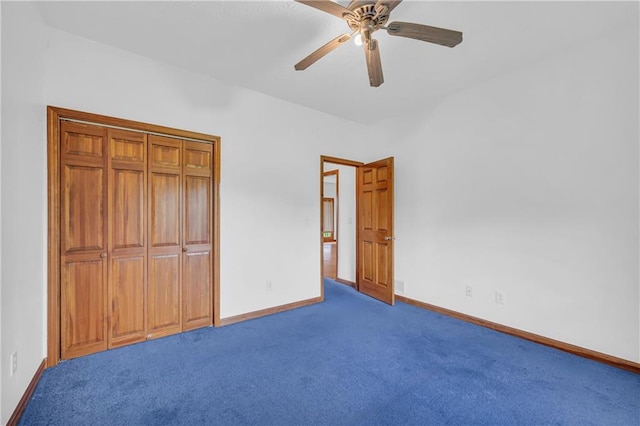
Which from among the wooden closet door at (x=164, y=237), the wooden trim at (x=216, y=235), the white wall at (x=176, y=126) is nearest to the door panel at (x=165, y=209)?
the wooden closet door at (x=164, y=237)

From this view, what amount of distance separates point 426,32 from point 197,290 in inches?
120

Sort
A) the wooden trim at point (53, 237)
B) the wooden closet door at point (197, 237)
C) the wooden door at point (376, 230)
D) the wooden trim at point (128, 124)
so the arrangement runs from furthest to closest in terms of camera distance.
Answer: the wooden door at point (376, 230), the wooden closet door at point (197, 237), the wooden trim at point (128, 124), the wooden trim at point (53, 237)

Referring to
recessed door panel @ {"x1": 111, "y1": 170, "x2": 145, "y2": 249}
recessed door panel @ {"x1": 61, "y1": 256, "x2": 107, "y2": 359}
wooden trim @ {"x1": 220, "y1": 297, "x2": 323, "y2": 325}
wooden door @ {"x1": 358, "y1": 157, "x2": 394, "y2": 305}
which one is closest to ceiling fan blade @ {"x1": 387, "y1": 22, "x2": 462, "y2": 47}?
wooden door @ {"x1": 358, "y1": 157, "x2": 394, "y2": 305}

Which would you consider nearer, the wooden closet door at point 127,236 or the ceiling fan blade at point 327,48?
the ceiling fan blade at point 327,48

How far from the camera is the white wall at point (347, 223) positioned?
4.83m

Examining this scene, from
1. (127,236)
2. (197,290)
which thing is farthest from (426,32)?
(197,290)

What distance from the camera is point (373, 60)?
199 centimetres

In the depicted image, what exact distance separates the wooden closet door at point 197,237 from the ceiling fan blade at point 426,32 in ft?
7.24

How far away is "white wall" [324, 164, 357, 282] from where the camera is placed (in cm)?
483

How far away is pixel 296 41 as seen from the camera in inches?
94.8

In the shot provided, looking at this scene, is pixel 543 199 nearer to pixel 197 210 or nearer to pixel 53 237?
pixel 197 210

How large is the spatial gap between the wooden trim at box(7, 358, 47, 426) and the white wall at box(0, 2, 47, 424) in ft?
0.14

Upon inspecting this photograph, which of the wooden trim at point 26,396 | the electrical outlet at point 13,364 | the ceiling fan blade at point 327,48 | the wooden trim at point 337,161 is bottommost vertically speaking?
the wooden trim at point 26,396

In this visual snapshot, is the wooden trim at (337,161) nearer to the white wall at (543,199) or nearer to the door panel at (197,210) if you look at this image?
the white wall at (543,199)
